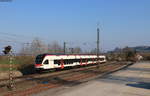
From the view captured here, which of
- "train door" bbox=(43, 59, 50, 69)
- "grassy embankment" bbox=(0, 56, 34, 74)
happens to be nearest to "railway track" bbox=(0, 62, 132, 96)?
"train door" bbox=(43, 59, 50, 69)

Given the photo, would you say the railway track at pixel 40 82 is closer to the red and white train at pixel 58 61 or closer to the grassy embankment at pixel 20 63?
the red and white train at pixel 58 61

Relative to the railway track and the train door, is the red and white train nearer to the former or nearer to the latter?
the train door

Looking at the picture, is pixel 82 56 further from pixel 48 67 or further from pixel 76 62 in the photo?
pixel 48 67

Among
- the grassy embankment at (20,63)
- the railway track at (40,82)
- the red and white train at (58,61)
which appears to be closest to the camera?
the railway track at (40,82)

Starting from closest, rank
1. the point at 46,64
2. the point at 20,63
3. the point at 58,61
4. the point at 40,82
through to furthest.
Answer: the point at 40,82 → the point at 46,64 → the point at 58,61 → the point at 20,63

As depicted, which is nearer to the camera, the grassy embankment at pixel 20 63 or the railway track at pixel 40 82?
the railway track at pixel 40 82

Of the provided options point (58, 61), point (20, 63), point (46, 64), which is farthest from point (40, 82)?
point (20, 63)

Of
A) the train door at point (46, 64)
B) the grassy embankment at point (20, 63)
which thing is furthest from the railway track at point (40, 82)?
the grassy embankment at point (20, 63)

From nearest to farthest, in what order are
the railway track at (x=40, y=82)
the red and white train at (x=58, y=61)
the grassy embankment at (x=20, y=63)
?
the railway track at (x=40, y=82) < the red and white train at (x=58, y=61) < the grassy embankment at (x=20, y=63)

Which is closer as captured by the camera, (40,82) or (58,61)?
(40,82)

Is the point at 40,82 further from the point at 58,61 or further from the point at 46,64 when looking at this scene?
the point at 58,61

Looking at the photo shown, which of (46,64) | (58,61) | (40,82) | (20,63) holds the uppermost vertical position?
(58,61)

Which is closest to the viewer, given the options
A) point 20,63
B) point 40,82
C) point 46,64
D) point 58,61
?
point 40,82

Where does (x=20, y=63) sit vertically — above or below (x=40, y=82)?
above
